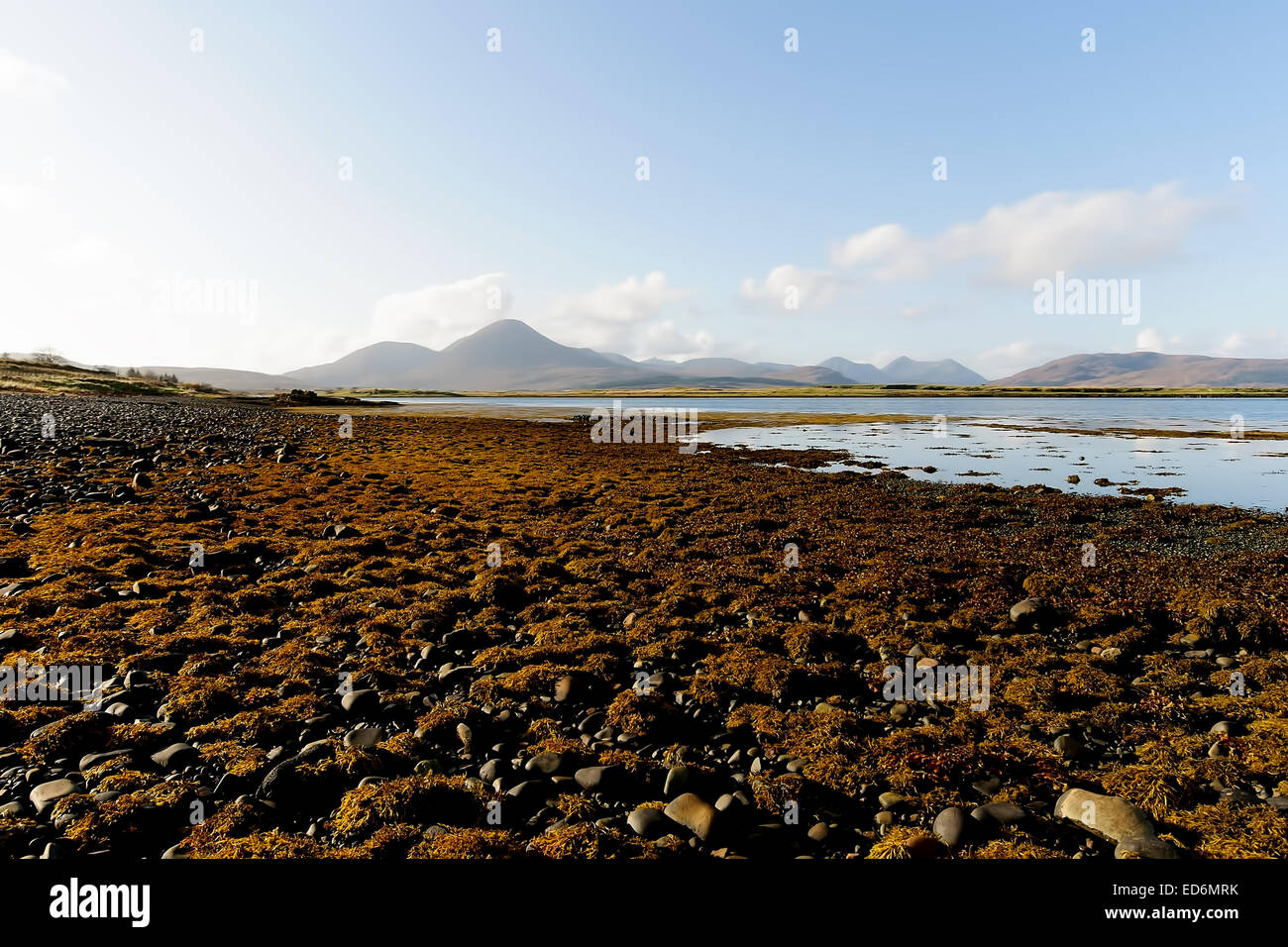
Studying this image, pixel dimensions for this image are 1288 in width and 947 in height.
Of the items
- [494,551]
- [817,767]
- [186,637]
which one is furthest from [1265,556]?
[186,637]

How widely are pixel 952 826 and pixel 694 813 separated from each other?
2347 mm

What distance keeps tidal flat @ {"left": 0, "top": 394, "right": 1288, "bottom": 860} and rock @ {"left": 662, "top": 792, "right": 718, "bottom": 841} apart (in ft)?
0.13

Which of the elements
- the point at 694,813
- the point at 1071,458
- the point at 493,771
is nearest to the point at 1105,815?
the point at 694,813

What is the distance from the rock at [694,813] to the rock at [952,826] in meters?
2.05

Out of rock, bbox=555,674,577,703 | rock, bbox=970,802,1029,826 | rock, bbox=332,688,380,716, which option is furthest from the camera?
rock, bbox=555,674,577,703

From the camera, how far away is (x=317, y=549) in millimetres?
14945

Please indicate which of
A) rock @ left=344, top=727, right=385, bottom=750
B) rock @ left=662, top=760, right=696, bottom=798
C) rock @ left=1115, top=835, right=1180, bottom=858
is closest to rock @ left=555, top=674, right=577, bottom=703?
rock @ left=344, top=727, right=385, bottom=750

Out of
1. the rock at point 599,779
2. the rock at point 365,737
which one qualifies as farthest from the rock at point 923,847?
the rock at point 365,737

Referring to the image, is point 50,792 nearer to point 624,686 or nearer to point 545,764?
point 545,764

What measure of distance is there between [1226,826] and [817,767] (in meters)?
3.61

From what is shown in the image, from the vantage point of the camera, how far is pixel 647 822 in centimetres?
549

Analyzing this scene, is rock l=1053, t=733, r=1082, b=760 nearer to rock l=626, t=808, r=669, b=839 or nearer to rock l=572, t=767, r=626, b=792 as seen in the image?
rock l=626, t=808, r=669, b=839

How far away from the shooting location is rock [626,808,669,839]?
5.43 meters

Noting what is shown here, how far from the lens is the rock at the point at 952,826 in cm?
532
